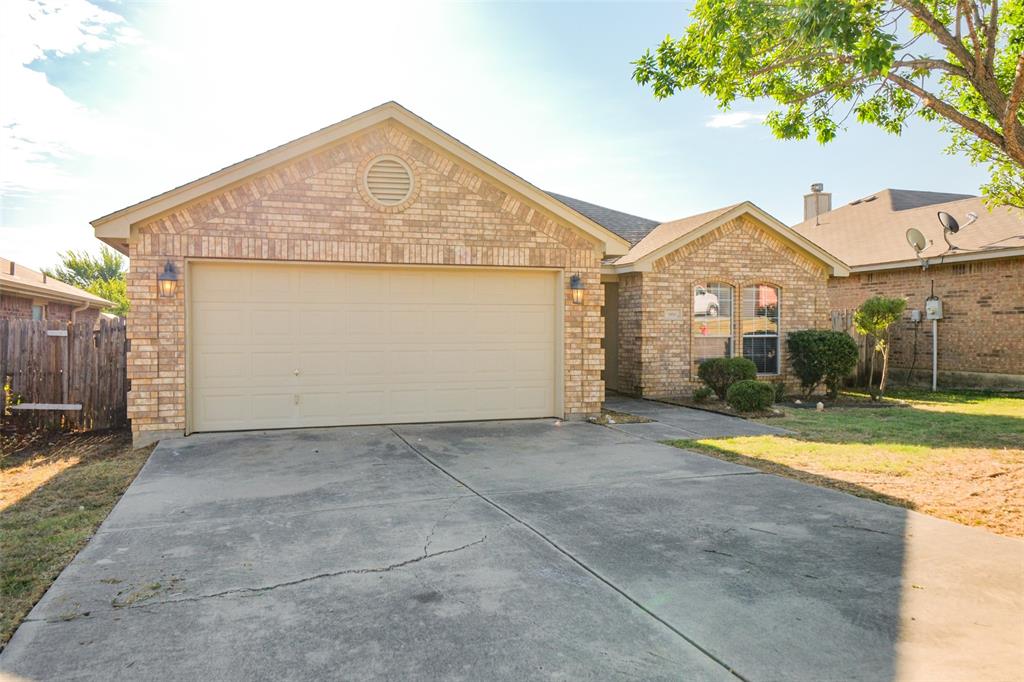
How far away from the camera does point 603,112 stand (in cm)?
1283

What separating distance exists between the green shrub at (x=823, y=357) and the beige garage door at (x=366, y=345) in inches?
276

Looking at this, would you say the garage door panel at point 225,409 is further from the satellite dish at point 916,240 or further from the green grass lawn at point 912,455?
the satellite dish at point 916,240

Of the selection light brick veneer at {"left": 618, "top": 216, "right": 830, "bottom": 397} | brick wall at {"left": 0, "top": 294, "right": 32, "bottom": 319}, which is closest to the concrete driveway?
light brick veneer at {"left": 618, "top": 216, "right": 830, "bottom": 397}

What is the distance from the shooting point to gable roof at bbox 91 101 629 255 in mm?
8789

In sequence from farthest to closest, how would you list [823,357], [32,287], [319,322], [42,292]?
[42,292]
[32,287]
[823,357]
[319,322]

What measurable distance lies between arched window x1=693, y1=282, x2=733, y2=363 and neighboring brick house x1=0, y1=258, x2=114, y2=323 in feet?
46.9

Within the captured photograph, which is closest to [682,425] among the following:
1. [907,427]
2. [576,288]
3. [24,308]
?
[576,288]

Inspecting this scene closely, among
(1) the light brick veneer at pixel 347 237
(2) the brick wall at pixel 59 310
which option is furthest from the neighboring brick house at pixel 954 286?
(2) the brick wall at pixel 59 310

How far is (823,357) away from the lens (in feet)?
47.8

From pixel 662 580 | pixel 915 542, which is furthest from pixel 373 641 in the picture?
pixel 915 542

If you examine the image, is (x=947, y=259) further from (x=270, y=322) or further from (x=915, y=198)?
(x=270, y=322)

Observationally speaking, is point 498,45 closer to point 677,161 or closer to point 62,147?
point 677,161

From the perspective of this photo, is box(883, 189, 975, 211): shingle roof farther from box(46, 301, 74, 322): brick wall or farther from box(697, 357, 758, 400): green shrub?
box(46, 301, 74, 322): brick wall

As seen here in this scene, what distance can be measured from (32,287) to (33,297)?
1.97m
